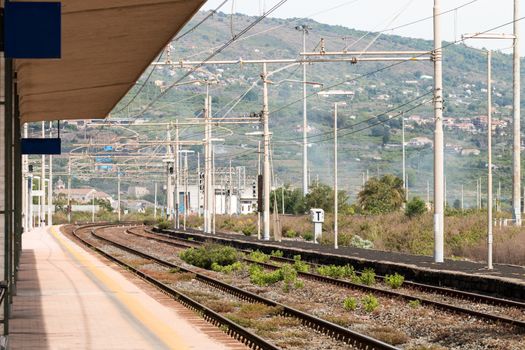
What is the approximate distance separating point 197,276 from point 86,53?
1579 cm

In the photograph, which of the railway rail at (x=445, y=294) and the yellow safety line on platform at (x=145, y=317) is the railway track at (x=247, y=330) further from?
the railway rail at (x=445, y=294)

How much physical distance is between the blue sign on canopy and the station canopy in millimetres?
2003

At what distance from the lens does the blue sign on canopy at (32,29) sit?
11.7m

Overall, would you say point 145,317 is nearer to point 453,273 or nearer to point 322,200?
point 453,273

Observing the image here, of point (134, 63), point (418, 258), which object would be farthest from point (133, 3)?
point (418, 258)

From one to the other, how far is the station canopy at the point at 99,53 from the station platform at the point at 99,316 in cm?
444

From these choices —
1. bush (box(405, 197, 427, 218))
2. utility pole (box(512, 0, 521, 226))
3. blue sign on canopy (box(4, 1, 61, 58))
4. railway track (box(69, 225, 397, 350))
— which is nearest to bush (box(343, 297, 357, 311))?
railway track (box(69, 225, 397, 350))

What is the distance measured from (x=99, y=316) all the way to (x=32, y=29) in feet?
32.1

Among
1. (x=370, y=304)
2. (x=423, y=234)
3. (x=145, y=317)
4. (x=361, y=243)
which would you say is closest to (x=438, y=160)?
(x=370, y=304)

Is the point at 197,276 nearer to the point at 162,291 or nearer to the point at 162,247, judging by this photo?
the point at 162,291

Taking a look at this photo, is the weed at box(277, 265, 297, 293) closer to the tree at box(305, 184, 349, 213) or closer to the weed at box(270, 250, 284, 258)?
the weed at box(270, 250, 284, 258)

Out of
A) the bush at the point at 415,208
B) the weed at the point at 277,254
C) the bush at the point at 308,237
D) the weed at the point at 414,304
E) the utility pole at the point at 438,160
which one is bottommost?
the bush at the point at 308,237

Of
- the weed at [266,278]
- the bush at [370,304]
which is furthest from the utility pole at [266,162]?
the bush at [370,304]

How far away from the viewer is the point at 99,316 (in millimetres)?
20688
